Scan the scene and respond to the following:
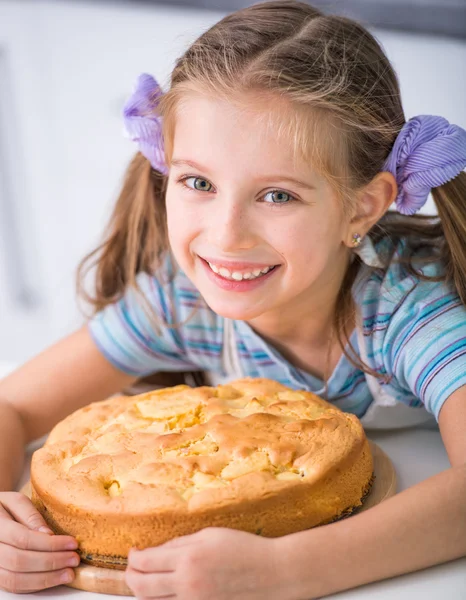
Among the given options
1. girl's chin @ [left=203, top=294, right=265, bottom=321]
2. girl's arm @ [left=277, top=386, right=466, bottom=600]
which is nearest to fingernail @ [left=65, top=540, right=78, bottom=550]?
girl's arm @ [left=277, top=386, right=466, bottom=600]

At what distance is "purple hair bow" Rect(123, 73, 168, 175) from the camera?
0.96 metres

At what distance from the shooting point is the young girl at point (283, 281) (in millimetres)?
677

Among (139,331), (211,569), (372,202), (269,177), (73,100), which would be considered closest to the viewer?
(211,569)

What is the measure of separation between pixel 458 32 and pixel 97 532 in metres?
1.08

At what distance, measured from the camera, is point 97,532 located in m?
0.67

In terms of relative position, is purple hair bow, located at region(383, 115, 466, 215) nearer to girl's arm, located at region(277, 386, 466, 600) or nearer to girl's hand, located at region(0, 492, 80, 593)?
girl's arm, located at region(277, 386, 466, 600)

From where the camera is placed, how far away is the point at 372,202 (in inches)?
36.1

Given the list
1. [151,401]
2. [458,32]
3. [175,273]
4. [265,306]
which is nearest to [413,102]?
[458,32]

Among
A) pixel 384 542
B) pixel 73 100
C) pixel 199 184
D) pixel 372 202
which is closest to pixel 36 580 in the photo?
pixel 384 542

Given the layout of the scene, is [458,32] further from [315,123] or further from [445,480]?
[445,480]

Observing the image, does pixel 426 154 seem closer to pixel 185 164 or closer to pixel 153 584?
pixel 185 164

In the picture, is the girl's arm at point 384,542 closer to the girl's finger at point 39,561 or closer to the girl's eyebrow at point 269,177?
the girl's finger at point 39,561

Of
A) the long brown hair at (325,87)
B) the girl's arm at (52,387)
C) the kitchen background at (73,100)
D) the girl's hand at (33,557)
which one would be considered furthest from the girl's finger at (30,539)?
the kitchen background at (73,100)

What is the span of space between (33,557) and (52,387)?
33 cm
